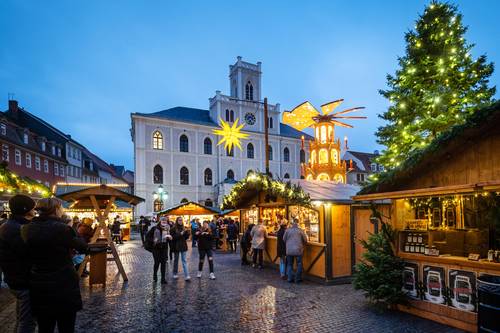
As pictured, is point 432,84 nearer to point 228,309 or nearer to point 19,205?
point 228,309

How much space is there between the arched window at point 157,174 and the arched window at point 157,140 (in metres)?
2.14

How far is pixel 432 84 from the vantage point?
46.1ft

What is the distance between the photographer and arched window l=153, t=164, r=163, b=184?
40034 millimetres

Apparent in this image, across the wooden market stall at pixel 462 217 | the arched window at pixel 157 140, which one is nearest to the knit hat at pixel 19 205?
the wooden market stall at pixel 462 217

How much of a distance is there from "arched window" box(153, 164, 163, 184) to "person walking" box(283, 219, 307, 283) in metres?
32.0

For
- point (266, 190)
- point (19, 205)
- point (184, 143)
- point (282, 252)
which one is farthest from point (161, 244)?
point (184, 143)

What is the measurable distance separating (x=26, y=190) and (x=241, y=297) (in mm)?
7535

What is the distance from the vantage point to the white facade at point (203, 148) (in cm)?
3938

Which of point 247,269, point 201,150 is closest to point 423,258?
point 247,269

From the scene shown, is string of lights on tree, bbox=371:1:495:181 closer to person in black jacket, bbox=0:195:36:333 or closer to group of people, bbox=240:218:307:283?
group of people, bbox=240:218:307:283

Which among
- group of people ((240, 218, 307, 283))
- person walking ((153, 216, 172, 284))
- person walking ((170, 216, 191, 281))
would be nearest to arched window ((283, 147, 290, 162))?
group of people ((240, 218, 307, 283))

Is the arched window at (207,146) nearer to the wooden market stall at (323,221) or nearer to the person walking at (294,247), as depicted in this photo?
the wooden market stall at (323,221)

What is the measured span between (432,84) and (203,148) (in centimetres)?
3174

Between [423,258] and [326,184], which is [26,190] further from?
[423,258]
